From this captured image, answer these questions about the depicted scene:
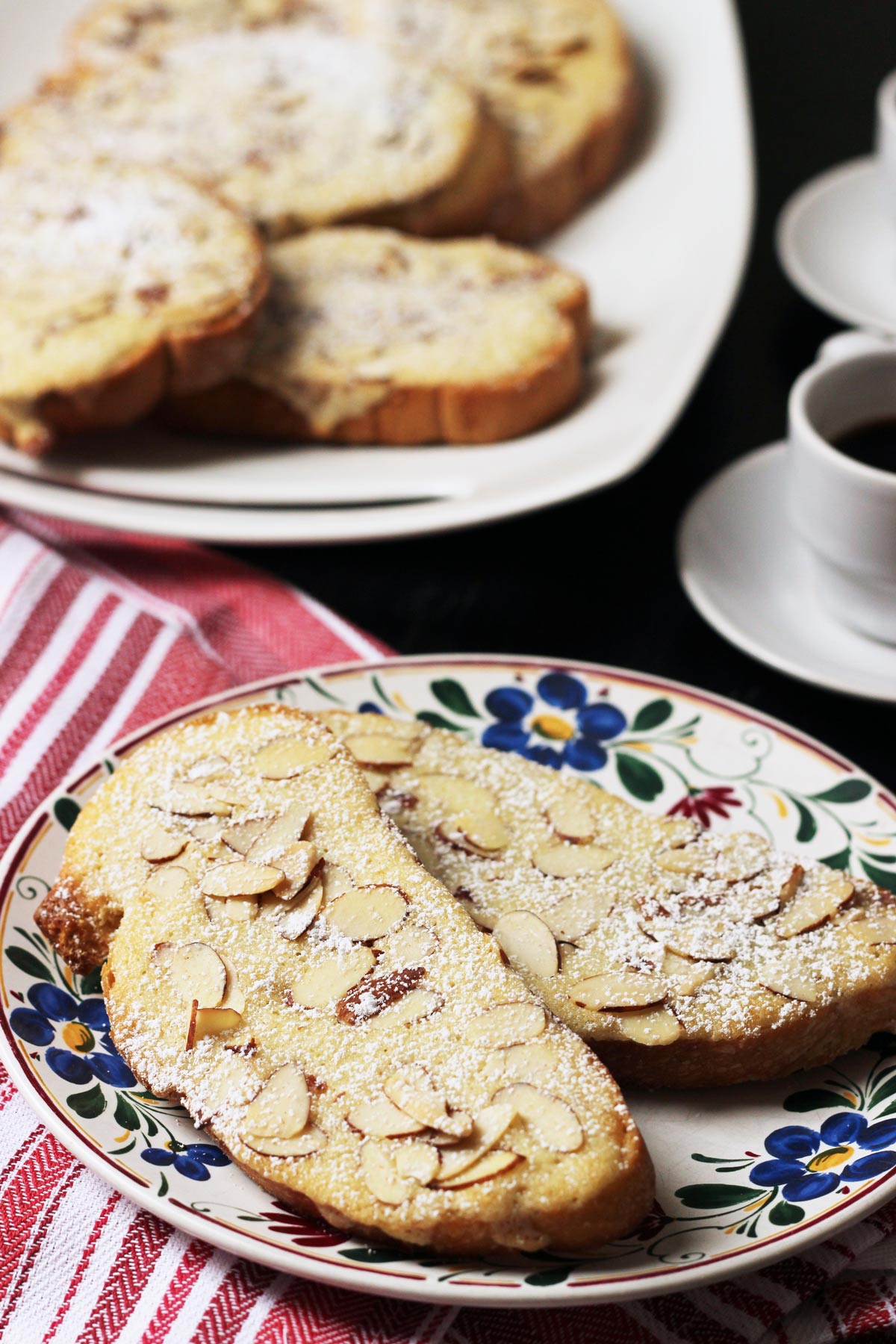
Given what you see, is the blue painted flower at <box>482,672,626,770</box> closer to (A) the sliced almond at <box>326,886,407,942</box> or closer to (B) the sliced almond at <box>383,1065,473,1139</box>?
(A) the sliced almond at <box>326,886,407,942</box>

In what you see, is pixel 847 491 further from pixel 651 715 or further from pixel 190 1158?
pixel 190 1158

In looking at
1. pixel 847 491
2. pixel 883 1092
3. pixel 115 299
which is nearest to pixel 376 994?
pixel 883 1092

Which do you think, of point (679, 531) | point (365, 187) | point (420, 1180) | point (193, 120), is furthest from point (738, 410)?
point (420, 1180)

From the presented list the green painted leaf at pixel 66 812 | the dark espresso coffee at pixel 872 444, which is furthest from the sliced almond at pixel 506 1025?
the dark espresso coffee at pixel 872 444

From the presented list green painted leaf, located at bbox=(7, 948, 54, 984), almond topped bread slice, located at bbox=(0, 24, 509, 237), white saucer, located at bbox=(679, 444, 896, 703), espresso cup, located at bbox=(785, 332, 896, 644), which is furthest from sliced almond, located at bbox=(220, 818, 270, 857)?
almond topped bread slice, located at bbox=(0, 24, 509, 237)

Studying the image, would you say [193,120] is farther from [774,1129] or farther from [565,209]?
[774,1129]

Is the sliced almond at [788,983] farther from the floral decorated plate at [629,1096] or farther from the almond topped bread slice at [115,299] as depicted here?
the almond topped bread slice at [115,299]
